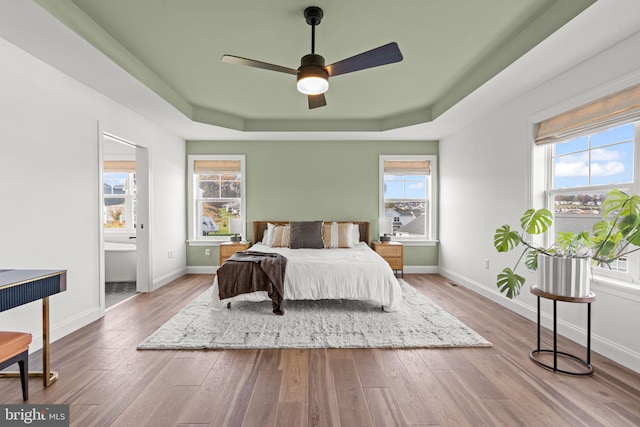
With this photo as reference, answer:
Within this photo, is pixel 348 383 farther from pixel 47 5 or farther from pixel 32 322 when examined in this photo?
pixel 47 5

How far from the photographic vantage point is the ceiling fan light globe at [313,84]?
244 cm

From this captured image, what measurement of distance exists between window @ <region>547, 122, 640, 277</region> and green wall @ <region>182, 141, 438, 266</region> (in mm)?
2920

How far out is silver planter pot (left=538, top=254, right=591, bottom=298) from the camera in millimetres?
2242

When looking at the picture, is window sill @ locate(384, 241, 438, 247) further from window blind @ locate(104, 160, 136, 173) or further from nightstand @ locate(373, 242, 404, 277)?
window blind @ locate(104, 160, 136, 173)

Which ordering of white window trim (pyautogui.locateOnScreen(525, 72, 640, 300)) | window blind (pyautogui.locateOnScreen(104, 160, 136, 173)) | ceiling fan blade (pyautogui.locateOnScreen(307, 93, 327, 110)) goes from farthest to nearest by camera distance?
1. window blind (pyautogui.locateOnScreen(104, 160, 136, 173))
2. ceiling fan blade (pyautogui.locateOnScreen(307, 93, 327, 110))
3. white window trim (pyautogui.locateOnScreen(525, 72, 640, 300))

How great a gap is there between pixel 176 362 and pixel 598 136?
418 cm

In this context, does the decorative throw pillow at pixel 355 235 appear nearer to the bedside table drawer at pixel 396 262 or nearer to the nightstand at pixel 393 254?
the nightstand at pixel 393 254

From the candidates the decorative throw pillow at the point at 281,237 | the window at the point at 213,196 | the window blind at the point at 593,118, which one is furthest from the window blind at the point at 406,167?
the window at the point at 213,196

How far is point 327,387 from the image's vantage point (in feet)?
6.86

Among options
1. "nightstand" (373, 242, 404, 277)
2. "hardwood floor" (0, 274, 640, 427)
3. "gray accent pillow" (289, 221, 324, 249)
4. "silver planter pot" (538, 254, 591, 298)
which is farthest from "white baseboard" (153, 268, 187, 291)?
"silver planter pot" (538, 254, 591, 298)

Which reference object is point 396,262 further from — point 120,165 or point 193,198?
point 120,165

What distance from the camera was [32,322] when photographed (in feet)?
8.52

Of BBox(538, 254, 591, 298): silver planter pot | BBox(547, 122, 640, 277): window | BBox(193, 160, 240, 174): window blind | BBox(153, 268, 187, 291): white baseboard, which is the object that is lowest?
BBox(153, 268, 187, 291): white baseboard

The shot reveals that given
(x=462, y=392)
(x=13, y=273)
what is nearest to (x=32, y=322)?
(x=13, y=273)
